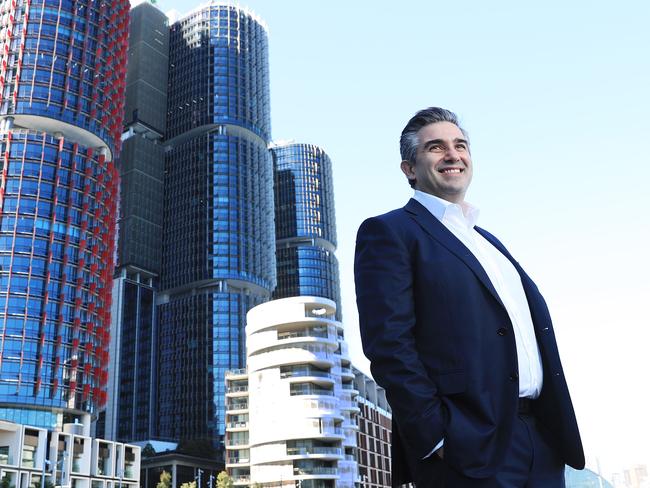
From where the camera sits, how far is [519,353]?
358 cm

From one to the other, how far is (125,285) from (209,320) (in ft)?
57.1

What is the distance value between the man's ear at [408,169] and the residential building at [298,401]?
6157 centimetres

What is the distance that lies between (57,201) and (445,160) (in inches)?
3471

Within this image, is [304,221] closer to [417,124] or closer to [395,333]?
[417,124]

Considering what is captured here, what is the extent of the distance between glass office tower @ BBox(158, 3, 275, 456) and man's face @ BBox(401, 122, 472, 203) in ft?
357

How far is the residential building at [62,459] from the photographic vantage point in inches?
2452

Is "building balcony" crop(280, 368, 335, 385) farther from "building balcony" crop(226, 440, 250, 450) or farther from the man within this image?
the man

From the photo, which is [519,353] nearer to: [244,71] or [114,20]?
[114,20]

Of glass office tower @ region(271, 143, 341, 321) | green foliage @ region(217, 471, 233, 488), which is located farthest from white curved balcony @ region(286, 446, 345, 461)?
glass office tower @ region(271, 143, 341, 321)

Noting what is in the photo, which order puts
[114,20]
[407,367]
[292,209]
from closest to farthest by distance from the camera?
[407,367]
[114,20]
[292,209]

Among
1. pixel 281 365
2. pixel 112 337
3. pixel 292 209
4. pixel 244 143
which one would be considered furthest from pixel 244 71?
pixel 281 365

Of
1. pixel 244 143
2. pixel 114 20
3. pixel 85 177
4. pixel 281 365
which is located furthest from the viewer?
pixel 244 143

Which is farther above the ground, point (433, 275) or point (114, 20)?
point (114, 20)

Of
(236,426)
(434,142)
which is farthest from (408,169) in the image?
(236,426)
